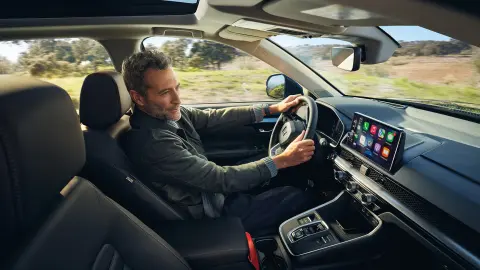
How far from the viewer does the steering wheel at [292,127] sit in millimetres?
1988

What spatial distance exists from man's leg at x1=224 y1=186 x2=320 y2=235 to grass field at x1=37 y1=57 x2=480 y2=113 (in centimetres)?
96

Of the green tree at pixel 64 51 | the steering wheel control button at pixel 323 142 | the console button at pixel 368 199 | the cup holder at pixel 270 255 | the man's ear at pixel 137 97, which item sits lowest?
Result: the cup holder at pixel 270 255

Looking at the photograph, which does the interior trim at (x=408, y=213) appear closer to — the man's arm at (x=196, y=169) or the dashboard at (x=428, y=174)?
the dashboard at (x=428, y=174)

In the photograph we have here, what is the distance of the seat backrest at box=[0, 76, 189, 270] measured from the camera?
81 cm

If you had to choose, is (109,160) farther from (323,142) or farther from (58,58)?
(58,58)

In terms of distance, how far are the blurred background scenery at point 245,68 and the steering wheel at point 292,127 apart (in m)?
0.55

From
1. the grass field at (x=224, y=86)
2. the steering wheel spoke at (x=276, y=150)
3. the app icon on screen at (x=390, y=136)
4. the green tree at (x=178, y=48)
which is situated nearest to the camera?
the app icon on screen at (x=390, y=136)

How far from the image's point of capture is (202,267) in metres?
1.46

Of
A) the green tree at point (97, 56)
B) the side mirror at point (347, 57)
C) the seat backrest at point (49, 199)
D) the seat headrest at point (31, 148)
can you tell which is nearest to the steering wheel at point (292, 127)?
the side mirror at point (347, 57)

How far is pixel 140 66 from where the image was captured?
1785mm

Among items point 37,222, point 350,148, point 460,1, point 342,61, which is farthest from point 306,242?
point 460,1

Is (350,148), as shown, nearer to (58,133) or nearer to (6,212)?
(58,133)

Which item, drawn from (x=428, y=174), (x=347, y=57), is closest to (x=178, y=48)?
(x=347, y=57)

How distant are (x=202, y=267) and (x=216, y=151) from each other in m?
1.43
